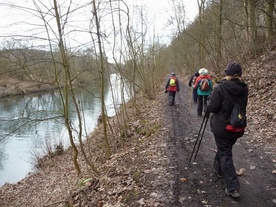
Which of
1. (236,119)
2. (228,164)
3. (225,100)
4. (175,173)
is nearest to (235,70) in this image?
(225,100)

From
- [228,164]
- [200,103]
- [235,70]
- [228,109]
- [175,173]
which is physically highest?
[235,70]

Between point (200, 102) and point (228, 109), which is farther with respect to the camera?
point (200, 102)

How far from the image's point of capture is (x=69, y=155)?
13.8 m

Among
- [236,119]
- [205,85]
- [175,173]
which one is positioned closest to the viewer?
[236,119]

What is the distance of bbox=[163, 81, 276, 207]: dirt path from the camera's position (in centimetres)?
395

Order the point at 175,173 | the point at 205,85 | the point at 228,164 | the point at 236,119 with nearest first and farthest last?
1. the point at 236,119
2. the point at 228,164
3. the point at 175,173
4. the point at 205,85

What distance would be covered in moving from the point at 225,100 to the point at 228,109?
0.15 metres

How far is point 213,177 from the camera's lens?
15.4 ft

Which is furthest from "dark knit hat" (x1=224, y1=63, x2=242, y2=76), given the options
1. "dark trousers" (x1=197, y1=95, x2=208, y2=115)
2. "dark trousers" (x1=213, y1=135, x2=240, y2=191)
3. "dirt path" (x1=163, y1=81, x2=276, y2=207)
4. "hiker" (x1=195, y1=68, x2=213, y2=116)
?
"dark trousers" (x1=197, y1=95, x2=208, y2=115)

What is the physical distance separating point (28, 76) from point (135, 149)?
359 cm

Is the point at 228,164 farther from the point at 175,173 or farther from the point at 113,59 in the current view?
the point at 113,59

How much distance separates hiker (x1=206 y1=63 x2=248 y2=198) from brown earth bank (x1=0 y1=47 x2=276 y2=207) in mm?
360

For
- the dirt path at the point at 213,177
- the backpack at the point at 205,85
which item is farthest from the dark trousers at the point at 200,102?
the dirt path at the point at 213,177

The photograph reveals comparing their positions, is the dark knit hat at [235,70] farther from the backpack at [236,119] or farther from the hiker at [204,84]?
the hiker at [204,84]
